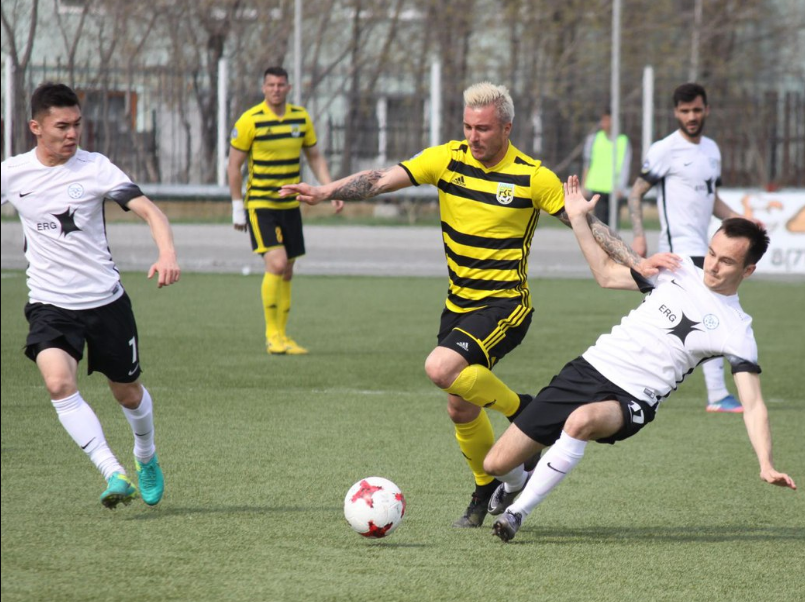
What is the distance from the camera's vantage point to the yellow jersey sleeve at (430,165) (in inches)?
216

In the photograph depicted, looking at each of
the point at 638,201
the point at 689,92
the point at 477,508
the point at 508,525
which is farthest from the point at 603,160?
the point at 508,525

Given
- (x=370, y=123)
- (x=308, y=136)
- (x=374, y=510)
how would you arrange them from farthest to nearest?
1. (x=370, y=123)
2. (x=308, y=136)
3. (x=374, y=510)

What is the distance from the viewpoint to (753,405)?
462cm

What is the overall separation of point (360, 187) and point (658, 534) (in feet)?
6.53

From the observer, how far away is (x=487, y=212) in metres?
5.37

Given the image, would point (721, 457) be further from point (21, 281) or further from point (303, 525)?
point (21, 281)

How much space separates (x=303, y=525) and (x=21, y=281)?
439 inches

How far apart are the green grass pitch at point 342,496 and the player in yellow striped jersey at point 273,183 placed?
0.50 metres

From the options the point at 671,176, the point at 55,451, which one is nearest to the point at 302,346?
the point at 671,176

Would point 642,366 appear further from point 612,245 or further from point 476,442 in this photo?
point 476,442

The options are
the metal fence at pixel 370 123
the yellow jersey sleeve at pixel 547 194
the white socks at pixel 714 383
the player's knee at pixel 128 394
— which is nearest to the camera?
the yellow jersey sleeve at pixel 547 194

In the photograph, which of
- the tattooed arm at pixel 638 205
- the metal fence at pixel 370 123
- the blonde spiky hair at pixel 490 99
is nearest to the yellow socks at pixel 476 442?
the blonde spiky hair at pixel 490 99

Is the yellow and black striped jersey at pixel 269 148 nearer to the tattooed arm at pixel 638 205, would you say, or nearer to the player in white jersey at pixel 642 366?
the tattooed arm at pixel 638 205

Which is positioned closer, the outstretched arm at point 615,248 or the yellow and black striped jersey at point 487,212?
the outstretched arm at point 615,248
